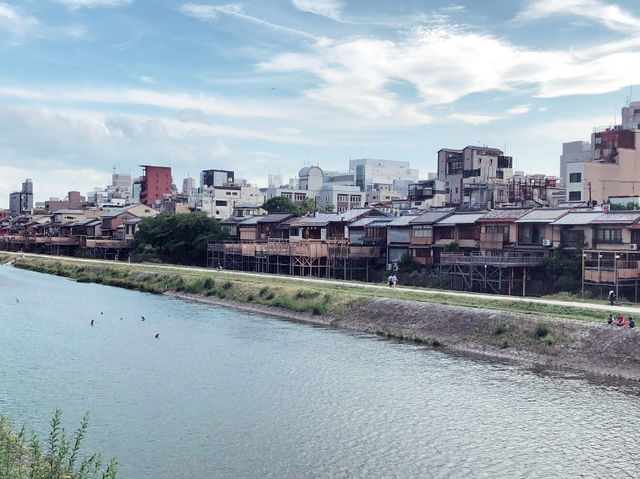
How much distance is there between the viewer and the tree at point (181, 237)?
8806 centimetres

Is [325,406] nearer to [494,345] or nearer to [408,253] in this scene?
[494,345]

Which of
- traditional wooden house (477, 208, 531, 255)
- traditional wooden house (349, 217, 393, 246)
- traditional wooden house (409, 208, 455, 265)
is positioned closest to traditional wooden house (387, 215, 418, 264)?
traditional wooden house (409, 208, 455, 265)

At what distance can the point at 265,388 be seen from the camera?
2867 cm

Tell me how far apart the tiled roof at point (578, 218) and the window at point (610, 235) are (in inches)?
49.7

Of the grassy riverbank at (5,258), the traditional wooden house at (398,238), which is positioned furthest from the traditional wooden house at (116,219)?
the traditional wooden house at (398,238)

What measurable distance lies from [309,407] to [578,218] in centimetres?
3304

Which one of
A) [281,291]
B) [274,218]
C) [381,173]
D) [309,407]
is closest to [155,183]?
[381,173]

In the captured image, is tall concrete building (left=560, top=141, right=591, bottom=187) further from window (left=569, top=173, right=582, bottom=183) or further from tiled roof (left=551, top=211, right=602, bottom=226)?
tiled roof (left=551, top=211, right=602, bottom=226)

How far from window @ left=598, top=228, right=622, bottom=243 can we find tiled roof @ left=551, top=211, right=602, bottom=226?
1.26m

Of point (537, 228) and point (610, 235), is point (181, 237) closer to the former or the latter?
point (537, 228)

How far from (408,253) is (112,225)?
64081 mm

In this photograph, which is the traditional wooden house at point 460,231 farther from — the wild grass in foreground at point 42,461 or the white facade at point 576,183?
the wild grass in foreground at point 42,461

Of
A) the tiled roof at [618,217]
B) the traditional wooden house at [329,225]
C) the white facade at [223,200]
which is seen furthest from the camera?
the white facade at [223,200]

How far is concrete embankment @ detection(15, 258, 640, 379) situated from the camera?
107ft
